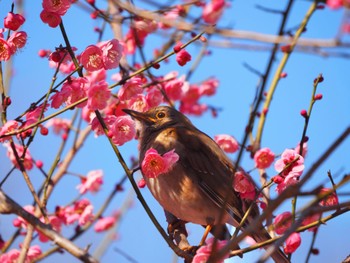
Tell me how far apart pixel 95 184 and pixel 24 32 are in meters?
1.71

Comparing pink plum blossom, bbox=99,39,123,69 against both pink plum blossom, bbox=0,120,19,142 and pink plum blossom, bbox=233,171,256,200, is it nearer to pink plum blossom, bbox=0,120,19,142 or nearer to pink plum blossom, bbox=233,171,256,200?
pink plum blossom, bbox=0,120,19,142

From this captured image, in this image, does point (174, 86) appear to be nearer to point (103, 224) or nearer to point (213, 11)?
point (213, 11)

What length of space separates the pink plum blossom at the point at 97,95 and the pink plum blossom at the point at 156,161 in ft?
1.20

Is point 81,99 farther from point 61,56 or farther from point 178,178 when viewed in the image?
point 178,178

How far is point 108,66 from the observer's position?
3.22 metres

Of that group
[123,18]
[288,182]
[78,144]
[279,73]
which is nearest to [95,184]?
[78,144]

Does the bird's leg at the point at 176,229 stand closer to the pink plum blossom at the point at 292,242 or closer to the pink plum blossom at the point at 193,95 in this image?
the pink plum blossom at the point at 292,242

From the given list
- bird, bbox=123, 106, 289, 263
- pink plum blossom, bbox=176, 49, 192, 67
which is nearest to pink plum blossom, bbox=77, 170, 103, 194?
bird, bbox=123, 106, 289, 263

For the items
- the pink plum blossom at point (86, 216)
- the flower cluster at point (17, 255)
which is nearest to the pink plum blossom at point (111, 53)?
the flower cluster at point (17, 255)

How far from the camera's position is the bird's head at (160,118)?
4523 mm

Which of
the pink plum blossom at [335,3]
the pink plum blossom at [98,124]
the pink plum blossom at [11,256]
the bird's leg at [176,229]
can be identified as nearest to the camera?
the pink plum blossom at [335,3]

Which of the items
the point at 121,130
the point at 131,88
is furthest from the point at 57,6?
the point at 121,130

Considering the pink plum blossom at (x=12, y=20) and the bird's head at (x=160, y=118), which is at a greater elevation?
the bird's head at (x=160, y=118)

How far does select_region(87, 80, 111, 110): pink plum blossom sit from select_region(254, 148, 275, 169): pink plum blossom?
1.33m
